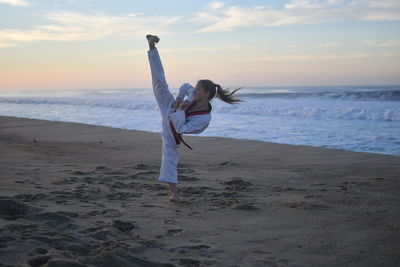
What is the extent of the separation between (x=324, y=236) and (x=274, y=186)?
174 centimetres

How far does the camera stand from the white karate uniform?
3.98 metres

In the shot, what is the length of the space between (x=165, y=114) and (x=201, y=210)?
1.07 m

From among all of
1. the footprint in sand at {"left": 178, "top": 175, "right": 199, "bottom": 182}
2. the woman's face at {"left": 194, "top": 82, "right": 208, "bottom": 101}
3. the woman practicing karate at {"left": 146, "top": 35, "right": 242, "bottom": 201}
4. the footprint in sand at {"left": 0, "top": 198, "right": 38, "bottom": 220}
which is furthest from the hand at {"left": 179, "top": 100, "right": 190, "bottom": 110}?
the footprint in sand at {"left": 0, "top": 198, "right": 38, "bottom": 220}

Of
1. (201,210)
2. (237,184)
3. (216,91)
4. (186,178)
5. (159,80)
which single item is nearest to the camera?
(201,210)

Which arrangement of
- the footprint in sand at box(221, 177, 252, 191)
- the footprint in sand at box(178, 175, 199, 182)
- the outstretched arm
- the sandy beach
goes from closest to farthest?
1. the sandy beach
2. the outstretched arm
3. the footprint in sand at box(221, 177, 252, 191)
4. the footprint in sand at box(178, 175, 199, 182)

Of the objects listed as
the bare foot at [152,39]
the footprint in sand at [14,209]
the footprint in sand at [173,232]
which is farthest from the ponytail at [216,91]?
the footprint in sand at [14,209]

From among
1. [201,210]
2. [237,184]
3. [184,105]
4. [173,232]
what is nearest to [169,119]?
[184,105]

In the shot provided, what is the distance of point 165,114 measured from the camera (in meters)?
4.18

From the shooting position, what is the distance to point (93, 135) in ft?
30.9

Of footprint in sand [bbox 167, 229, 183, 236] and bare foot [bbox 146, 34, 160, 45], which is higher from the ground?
bare foot [bbox 146, 34, 160, 45]

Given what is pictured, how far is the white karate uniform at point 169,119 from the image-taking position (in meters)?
3.98

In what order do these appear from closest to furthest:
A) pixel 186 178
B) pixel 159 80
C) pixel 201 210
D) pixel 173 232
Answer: pixel 173 232 < pixel 201 210 < pixel 159 80 < pixel 186 178

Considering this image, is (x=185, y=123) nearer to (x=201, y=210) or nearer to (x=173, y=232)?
(x=201, y=210)

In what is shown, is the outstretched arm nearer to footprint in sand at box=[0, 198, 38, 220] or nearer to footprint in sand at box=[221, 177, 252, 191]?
footprint in sand at box=[221, 177, 252, 191]
